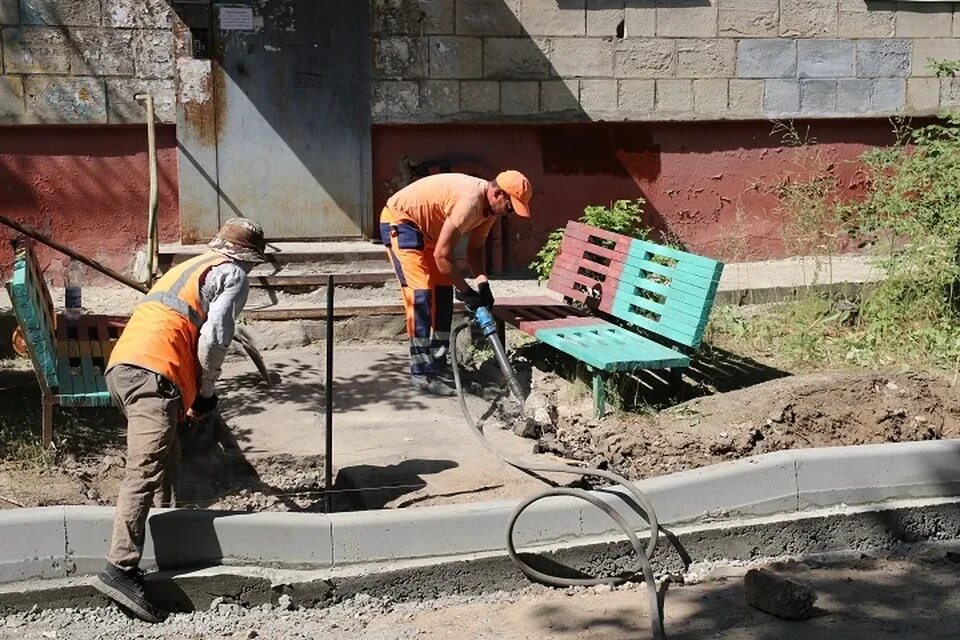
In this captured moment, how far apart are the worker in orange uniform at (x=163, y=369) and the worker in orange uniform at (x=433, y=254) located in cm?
235

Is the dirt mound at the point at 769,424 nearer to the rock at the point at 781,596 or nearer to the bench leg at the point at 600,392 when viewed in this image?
the bench leg at the point at 600,392

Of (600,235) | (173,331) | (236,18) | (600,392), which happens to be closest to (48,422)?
(173,331)

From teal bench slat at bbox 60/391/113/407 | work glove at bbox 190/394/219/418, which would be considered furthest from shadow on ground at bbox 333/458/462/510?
teal bench slat at bbox 60/391/113/407

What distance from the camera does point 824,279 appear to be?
33.5 ft

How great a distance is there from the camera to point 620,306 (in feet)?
26.1

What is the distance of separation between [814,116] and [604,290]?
422 cm

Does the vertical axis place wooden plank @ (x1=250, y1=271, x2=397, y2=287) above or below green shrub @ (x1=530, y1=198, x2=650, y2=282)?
below

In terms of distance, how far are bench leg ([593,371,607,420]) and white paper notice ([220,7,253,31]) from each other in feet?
15.4

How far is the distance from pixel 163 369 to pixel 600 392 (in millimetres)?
2741

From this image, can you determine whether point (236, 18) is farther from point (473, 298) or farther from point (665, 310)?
point (665, 310)

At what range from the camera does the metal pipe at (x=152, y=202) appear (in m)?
9.23

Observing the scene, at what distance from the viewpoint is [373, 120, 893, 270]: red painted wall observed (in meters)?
10.6

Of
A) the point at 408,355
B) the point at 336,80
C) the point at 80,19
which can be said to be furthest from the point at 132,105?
the point at 408,355

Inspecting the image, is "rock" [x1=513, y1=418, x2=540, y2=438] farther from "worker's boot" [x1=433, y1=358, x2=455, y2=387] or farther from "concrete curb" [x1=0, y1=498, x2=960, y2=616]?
"concrete curb" [x1=0, y1=498, x2=960, y2=616]
